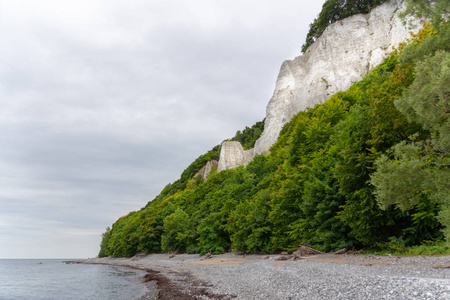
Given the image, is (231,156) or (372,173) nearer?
(372,173)

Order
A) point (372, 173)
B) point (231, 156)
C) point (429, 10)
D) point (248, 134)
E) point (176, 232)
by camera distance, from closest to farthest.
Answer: point (429, 10) < point (372, 173) < point (176, 232) < point (231, 156) < point (248, 134)

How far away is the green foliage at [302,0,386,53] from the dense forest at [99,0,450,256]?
24.2m

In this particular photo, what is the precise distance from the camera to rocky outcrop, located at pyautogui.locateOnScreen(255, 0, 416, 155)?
45531 millimetres

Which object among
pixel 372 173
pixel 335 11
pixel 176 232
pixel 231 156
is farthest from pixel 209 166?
pixel 372 173

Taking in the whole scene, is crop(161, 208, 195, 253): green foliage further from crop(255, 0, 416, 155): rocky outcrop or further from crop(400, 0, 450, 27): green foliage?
crop(400, 0, 450, 27): green foliage

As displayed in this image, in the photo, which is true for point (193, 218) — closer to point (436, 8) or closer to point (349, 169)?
point (349, 169)

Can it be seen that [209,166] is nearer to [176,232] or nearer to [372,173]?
[176,232]

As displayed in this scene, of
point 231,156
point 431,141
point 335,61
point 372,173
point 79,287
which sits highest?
point 335,61

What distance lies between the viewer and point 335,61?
165ft

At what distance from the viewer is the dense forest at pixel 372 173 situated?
12.1m

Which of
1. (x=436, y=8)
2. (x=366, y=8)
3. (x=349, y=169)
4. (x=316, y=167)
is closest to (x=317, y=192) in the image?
(x=316, y=167)

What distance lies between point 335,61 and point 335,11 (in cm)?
1265

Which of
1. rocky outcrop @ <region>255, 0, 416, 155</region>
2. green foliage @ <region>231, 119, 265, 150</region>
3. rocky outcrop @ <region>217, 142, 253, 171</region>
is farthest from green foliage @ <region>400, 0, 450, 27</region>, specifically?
green foliage @ <region>231, 119, 265, 150</region>

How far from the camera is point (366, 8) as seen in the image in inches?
2058
